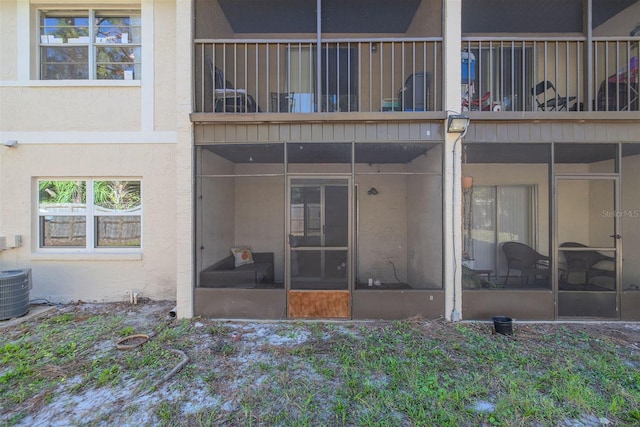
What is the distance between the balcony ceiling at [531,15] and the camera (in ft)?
17.5

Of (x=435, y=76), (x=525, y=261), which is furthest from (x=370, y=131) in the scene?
(x=525, y=261)

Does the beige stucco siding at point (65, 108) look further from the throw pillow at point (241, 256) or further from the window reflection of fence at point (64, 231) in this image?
the throw pillow at point (241, 256)

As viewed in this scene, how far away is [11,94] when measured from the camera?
555cm

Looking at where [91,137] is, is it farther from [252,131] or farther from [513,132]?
[513,132]

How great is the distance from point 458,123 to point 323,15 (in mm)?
3494

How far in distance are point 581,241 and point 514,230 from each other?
51.2 inches

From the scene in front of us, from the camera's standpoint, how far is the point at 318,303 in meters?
4.73

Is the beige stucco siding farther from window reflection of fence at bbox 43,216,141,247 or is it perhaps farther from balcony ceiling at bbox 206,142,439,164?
balcony ceiling at bbox 206,142,439,164

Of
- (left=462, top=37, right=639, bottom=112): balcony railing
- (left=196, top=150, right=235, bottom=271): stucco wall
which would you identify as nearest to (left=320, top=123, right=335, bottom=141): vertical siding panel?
(left=196, top=150, right=235, bottom=271): stucco wall

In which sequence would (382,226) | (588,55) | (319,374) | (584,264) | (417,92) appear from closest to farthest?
(319,374), (588,55), (584,264), (417,92), (382,226)

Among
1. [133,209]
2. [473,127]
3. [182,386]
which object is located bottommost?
[182,386]

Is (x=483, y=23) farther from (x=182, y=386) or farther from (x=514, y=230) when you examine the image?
(x=182, y=386)

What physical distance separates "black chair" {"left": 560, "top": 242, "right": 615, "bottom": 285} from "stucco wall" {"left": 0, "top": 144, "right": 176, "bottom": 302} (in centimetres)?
672

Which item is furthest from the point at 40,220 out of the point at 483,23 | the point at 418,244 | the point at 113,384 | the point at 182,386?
the point at 483,23
